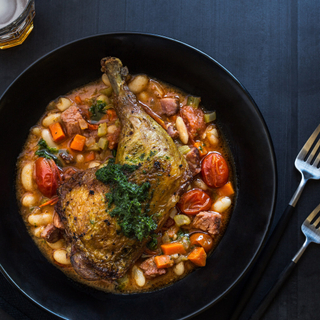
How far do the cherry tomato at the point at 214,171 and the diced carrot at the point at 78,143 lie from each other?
1.26m

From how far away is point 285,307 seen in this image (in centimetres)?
321

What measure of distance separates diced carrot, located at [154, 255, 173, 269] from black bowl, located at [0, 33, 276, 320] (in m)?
0.28

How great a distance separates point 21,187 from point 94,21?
1944 millimetres

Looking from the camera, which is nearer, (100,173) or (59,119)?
(100,173)

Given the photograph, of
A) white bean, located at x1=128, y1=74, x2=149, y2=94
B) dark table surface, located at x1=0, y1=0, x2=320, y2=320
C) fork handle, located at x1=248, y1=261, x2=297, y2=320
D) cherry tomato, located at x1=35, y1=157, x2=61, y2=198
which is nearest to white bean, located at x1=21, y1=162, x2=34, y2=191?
cherry tomato, located at x1=35, y1=157, x2=61, y2=198

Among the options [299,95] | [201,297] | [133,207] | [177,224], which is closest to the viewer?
[133,207]

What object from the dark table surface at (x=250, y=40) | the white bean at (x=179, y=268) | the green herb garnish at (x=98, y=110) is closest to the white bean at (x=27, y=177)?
the green herb garnish at (x=98, y=110)

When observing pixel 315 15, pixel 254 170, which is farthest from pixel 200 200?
pixel 315 15

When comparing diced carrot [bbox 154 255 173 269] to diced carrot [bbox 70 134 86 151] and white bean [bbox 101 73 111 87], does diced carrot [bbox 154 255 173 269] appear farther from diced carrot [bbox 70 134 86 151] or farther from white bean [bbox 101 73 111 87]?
white bean [bbox 101 73 111 87]

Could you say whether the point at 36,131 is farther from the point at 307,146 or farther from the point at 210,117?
the point at 307,146

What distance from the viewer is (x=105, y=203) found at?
2.61 metres

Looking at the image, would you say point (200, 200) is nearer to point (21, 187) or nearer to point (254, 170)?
point (254, 170)

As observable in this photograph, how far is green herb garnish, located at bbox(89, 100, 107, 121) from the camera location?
10.9ft

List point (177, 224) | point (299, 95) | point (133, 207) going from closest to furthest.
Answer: point (133, 207) → point (177, 224) → point (299, 95)
